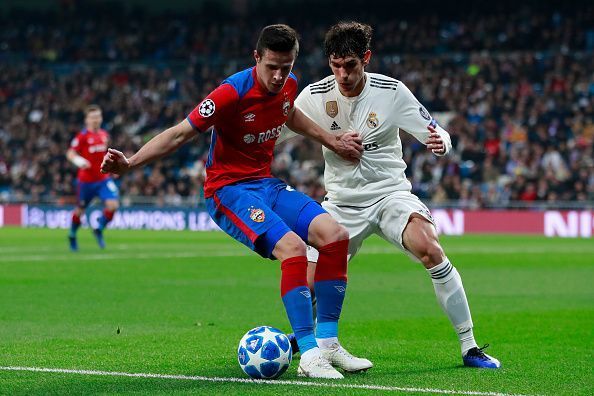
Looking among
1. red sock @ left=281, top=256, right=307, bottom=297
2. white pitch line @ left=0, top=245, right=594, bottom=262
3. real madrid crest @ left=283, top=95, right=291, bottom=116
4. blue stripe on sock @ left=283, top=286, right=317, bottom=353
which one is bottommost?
white pitch line @ left=0, top=245, right=594, bottom=262

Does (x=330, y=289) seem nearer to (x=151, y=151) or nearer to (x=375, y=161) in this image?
(x=375, y=161)

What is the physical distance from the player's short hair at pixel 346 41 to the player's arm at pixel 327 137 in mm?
473

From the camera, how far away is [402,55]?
37.2 metres

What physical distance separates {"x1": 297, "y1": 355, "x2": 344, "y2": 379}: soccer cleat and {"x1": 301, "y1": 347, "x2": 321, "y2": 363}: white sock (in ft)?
0.04

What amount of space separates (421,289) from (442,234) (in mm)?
15667

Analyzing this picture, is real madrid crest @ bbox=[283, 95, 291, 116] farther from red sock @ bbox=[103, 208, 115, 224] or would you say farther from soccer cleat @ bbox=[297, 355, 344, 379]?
red sock @ bbox=[103, 208, 115, 224]

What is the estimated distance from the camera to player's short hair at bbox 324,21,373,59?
6.93m

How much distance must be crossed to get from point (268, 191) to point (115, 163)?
1099mm

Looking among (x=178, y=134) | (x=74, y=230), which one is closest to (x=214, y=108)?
(x=178, y=134)

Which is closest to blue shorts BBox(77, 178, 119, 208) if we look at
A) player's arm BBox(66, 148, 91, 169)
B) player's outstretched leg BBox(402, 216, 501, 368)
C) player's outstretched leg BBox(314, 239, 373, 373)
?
player's arm BBox(66, 148, 91, 169)

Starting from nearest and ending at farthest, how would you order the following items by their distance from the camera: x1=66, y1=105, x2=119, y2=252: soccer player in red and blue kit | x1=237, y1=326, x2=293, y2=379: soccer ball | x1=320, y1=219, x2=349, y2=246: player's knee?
x1=237, y1=326, x2=293, y2=379: soccer ball, x1=320, y1=219, x2=349, y2=246: player's knee, x1=66, y1=105, x2=119, y2=252: soccer player in red and blue kit

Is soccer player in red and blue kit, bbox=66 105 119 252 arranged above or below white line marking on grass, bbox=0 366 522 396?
above

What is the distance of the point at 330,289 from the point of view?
6652 mm

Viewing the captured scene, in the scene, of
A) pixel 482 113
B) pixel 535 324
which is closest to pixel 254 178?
pixel 535 324
